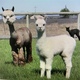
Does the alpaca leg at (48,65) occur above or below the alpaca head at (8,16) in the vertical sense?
below

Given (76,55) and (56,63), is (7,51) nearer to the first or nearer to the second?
(76,55)

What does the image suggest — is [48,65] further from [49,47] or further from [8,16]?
[8,16]

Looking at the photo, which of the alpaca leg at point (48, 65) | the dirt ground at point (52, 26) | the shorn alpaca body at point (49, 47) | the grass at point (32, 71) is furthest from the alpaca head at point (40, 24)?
the dirt ground at point (52, 26)

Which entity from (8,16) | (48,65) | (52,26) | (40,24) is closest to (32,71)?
(48,65)

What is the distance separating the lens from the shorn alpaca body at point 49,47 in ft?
21.4

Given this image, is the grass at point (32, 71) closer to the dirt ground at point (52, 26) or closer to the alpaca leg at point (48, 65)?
the alpaca leg at point (48, 65)

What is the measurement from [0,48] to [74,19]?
6624 mm

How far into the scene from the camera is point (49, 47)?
21.7 ft

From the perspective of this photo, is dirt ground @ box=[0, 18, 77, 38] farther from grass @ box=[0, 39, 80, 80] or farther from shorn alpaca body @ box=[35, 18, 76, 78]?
shorn alpaca body @ box=[35, 18, 76, 78]

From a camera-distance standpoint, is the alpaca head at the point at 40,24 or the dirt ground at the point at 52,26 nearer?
the alpaca head at the point at 40,24

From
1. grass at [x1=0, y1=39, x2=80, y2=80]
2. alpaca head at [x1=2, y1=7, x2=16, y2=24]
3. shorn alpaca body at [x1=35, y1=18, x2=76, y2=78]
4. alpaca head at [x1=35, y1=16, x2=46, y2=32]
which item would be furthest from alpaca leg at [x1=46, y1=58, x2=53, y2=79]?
alpaca head at [x1=2, y1=7, x2=16, y2=24]

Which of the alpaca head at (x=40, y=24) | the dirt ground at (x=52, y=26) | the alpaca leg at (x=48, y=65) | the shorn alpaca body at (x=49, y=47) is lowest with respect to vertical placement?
the dirt ground at (x=52, y=26)

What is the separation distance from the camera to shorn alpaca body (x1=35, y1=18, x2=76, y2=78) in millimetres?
6537

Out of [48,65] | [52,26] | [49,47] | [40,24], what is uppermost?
[40,24]
